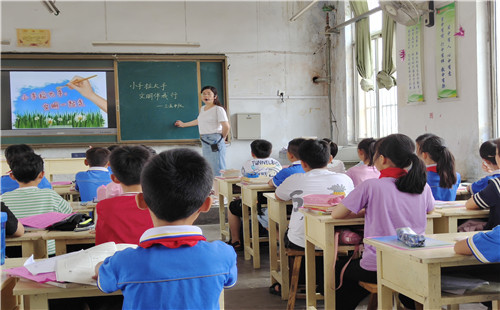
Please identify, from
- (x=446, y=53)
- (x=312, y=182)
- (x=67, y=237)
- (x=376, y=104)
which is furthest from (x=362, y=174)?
(x=376, y=104)

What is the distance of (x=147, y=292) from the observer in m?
1.27

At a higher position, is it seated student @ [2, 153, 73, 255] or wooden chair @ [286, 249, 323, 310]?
seated student @ [2, 153, 73, 255]

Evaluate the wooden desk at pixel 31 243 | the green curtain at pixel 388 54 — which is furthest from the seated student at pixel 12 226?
the green curtain at pixel 388 54

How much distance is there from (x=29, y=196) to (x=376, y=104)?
5.59 meters

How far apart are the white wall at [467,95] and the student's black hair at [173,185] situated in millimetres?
4178

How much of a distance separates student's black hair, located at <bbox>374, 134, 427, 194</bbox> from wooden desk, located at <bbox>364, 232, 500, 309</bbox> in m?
0.35

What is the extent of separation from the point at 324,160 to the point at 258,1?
5805mm

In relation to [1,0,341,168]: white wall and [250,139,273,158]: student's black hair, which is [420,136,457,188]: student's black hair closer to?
[250,139,273,158]: student's black hair

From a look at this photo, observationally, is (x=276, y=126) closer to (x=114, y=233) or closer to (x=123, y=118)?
(x=123, y=118)

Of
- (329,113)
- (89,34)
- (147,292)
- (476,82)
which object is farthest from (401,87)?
(147,292)

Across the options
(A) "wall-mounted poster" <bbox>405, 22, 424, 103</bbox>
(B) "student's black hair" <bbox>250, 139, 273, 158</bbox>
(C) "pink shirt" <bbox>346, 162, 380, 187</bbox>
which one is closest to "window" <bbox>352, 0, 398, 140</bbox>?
(A) "wall-mounted poster" <bbox>405, 22, 424, 103</bbox>

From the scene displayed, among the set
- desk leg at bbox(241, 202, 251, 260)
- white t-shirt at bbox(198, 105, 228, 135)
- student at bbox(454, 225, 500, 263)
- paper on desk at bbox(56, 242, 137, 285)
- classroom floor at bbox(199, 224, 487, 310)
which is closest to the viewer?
paper on desk at bbox(56, 242, 137, 285)

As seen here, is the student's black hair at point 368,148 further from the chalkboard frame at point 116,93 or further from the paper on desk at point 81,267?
the chalkboard frame at point 116,93

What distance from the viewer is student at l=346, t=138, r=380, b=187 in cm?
351
